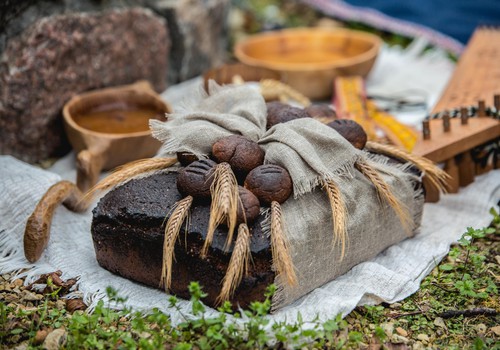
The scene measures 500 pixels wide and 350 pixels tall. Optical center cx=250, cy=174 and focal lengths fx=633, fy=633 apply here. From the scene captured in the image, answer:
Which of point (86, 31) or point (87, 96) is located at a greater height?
point (86, 31)

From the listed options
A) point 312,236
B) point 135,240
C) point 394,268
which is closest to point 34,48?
point 135,240

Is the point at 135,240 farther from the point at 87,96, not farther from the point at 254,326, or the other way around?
the point at 87,96

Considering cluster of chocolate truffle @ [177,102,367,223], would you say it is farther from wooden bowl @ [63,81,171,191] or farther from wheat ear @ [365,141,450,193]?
wooden bowl @ [63,81,171,191]

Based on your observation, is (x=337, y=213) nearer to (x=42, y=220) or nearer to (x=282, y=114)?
(x=282, y=114)

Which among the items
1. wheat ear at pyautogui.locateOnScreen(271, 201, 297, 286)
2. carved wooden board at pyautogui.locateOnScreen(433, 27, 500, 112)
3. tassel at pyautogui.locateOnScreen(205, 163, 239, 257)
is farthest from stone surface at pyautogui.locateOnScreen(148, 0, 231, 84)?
wheat ear at pyautogui.locateOnScreen(271, 201, 297, 286)

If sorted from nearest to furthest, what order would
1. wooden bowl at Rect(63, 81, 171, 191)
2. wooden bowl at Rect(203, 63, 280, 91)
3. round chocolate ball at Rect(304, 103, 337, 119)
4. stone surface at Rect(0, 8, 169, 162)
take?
round chocolate ball at Rect(304, 103, 337, 119) → wooden bowl at Rect(63, 81, 171, 191) → stone surface at Rect(0, 8, 169, 162) → wooden bowl at Rect(203, 63, 280, 91)

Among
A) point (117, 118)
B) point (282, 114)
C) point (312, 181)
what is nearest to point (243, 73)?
point (117, 118)

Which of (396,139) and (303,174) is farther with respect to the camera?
(396,139)
